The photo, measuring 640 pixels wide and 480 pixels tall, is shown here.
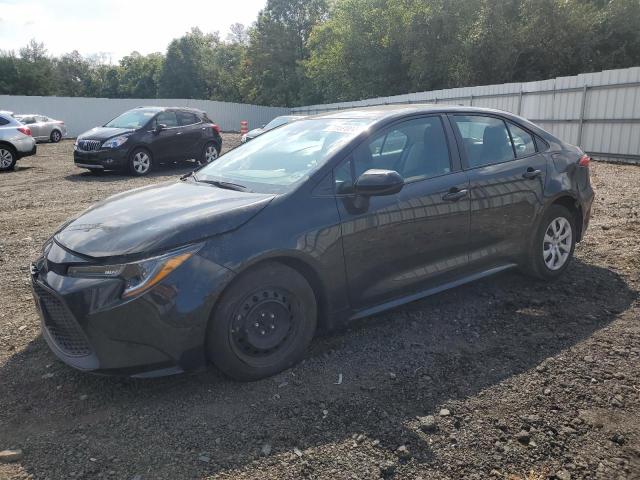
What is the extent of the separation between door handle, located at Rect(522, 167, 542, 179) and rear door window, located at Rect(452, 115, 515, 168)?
0.58 ft

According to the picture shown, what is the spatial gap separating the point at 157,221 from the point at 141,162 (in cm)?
1073

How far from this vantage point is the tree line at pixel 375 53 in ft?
86.1

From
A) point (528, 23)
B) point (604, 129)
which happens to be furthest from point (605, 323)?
point (528, 23)

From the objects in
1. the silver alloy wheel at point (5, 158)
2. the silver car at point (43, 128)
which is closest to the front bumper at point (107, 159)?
the silver alloy wheel at point (5, 158)

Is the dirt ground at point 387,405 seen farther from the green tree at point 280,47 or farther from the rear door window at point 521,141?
the green tree at point 280,47

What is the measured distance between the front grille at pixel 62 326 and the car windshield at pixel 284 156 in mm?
1404

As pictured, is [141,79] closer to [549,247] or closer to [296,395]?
[549,247]

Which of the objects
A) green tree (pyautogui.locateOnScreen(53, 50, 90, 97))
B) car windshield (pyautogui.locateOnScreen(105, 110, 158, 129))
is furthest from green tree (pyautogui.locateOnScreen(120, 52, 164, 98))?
car windshield (pyautogui.locateOnScreen(105, 110, 158, 129))

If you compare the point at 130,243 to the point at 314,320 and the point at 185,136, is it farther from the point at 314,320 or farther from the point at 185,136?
the point at 185,136

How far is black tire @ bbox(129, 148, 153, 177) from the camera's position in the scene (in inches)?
510

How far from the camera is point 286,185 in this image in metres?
3.55

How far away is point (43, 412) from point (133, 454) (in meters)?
0.76

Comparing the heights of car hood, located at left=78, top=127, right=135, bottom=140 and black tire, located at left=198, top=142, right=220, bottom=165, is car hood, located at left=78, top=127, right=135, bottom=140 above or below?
above

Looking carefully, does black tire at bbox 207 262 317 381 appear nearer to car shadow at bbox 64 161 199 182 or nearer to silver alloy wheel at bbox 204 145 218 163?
car shadow at bbox 64 161 199 182
